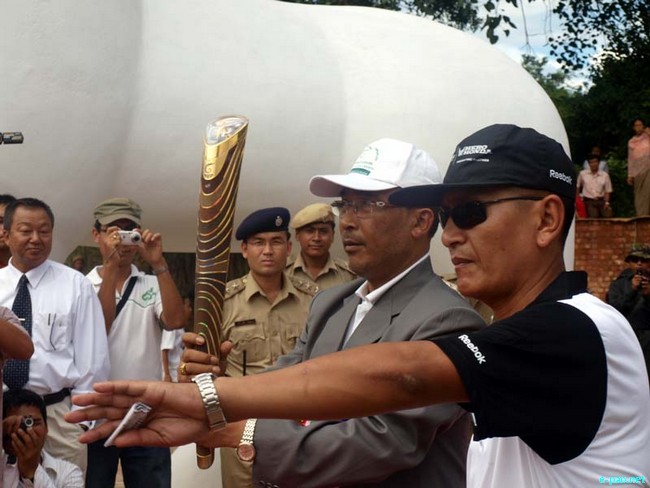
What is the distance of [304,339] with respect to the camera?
3.18 meters

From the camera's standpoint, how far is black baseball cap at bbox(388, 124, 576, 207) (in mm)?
2023

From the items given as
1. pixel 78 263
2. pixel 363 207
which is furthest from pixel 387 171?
pixel 78 263

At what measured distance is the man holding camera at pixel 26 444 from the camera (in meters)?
4.30

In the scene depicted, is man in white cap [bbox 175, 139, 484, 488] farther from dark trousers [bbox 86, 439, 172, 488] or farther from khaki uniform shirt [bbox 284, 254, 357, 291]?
khaki uniform shirt [bbox 284, 254, 357, 291]

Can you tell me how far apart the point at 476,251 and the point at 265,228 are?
3103 mm

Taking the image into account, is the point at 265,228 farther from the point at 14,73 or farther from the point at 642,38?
the point at 642,38

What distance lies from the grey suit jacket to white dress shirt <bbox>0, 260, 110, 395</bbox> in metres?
2.06

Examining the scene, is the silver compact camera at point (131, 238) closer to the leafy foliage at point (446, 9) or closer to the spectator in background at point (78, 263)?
the spectator in background at point (78, 263)

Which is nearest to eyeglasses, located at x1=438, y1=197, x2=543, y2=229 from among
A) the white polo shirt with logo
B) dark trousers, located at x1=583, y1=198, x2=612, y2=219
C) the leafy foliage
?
the white polo shirt with logo

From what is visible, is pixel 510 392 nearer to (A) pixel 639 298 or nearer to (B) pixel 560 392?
(B) pixel 560 392

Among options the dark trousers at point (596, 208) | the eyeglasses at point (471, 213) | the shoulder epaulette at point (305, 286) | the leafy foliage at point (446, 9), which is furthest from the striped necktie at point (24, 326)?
the dark trousers at point (596, 208)

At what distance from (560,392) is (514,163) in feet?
1.64

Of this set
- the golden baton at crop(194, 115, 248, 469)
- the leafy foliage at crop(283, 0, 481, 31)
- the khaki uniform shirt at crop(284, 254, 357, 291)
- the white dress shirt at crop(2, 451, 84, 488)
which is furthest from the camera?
the leafy foliage at crop(283, 0, 481, 31)

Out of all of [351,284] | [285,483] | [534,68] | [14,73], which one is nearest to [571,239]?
[14,73]
